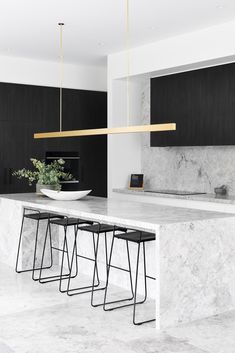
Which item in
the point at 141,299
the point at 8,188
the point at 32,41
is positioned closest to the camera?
the point at 141,299

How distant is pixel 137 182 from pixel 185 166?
79cm

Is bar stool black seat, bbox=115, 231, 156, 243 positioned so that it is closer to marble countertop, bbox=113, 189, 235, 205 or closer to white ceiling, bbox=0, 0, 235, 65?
marble countertop, bbox=113, 189, 235, 205

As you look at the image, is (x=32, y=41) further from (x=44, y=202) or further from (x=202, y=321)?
(x=202, y=321)

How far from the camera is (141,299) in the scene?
5.05 m

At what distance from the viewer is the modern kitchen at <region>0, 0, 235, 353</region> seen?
4266 mm

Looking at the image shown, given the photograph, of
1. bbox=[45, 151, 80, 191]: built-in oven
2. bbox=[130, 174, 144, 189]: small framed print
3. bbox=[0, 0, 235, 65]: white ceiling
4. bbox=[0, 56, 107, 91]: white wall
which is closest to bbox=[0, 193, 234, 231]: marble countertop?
bbox=[130, 174, 144, 189]: small framed print

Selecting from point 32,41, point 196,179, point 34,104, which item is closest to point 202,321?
point 196,179

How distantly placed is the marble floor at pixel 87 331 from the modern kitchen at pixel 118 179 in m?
0.02

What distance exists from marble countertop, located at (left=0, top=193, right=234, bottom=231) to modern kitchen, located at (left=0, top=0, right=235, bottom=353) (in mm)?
18

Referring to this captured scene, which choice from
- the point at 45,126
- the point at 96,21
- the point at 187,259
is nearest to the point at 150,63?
the point at 96,21

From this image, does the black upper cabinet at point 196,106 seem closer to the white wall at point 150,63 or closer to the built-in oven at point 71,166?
the white wall at point 150,63

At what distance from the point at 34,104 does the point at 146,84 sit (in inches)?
71.4

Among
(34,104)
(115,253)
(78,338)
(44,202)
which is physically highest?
(34,104)

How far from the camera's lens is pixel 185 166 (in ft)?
25.6
